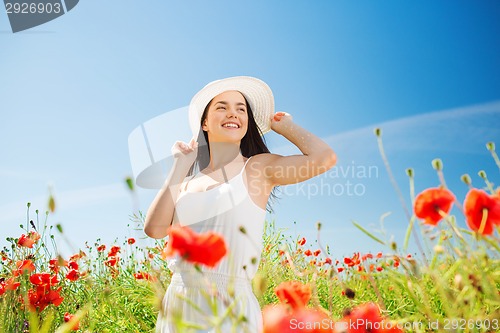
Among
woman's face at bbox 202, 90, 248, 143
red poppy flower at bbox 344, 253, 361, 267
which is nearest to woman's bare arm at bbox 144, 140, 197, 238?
woman's face at bbox 202, 90, 248, 143

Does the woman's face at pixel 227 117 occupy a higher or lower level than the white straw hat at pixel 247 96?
lower

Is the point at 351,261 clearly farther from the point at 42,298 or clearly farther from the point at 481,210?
the point at 481,210

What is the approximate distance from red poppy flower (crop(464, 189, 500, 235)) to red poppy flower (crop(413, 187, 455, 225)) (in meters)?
0.06

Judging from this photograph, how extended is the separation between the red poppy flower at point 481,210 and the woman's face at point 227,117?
1752 mm

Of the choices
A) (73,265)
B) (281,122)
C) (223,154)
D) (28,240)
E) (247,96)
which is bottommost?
(73,265)

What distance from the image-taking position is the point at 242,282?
2352mm

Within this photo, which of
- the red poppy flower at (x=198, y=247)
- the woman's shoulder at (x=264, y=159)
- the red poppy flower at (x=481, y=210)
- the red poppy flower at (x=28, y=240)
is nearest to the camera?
the red poppy flower at (x=198, y=247)

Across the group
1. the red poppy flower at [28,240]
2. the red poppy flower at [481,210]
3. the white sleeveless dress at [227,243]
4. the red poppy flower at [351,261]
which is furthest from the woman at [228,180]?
the red poppy flower at [28,240]

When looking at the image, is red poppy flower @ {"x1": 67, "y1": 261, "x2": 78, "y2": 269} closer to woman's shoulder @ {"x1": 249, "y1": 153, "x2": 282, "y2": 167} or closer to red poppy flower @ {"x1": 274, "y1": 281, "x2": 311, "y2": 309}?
A: woman's shoulder @ {"x1": 249, "y1": 153, "x2": 282, "y2": 167}

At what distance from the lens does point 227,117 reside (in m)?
2.87

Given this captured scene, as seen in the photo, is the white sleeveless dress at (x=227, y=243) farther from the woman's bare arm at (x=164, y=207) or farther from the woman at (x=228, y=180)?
the woman's bare arm at (x=164, y=207)

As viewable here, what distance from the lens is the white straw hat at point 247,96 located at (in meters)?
3.01

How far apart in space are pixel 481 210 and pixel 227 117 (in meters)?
1.85

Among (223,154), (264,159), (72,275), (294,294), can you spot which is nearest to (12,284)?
(72,275)
